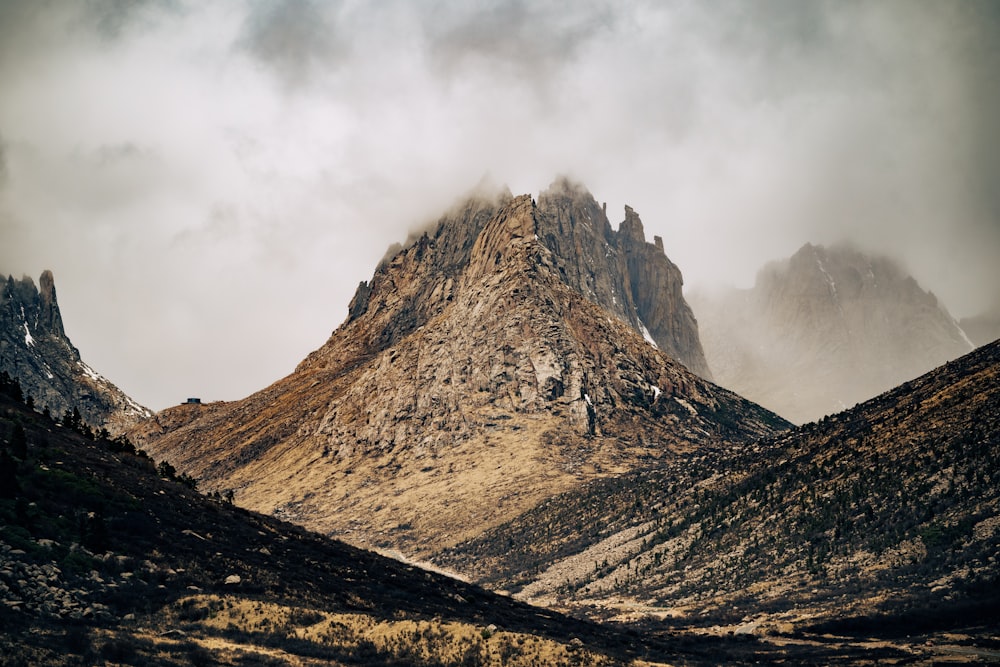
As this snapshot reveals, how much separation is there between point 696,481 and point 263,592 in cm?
13252

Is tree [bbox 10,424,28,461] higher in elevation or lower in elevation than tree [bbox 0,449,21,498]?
higher

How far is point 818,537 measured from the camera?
144 metres

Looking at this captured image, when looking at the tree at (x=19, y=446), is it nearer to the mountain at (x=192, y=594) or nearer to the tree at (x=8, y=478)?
the mountain at (x=192, y=594)

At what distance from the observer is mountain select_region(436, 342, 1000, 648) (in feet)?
383

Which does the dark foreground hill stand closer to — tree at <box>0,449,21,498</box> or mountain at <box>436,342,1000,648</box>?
tree at <box>0,449,21,498</box>

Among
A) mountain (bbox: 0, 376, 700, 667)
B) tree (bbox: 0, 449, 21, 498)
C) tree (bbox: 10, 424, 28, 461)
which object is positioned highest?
tree (bbox: 10, 424, 28, 461)

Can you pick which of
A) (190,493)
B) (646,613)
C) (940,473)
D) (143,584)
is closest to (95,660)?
(143,584)

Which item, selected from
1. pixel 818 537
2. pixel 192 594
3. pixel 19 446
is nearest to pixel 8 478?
pixel 19 446

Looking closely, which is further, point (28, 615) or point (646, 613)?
point (646, 613)

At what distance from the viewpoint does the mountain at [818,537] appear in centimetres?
11688

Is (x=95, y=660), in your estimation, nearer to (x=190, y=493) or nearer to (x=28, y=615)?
(x=28, y=615)

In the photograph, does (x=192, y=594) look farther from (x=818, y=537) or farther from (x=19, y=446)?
(x=818, y=537)

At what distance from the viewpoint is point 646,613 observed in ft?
462

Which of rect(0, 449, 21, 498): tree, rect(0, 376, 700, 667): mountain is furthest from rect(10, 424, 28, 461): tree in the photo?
rect(0, 449, 21, 498): tree
